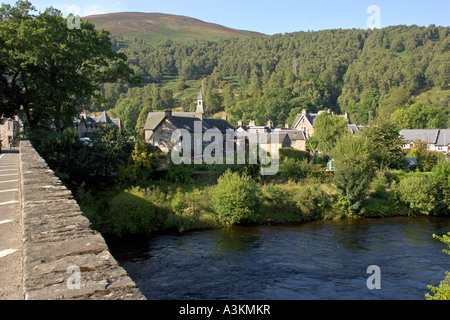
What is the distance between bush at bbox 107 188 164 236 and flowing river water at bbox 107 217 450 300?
145 cm

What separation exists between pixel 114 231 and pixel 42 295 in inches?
913

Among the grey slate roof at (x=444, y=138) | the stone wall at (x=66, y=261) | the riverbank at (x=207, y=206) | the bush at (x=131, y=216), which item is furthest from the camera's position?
the grey slate roof at (x=444, y=138)

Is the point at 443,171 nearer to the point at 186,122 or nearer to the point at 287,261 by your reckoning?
the point at 287,261

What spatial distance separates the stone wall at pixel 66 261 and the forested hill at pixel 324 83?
75.4 m

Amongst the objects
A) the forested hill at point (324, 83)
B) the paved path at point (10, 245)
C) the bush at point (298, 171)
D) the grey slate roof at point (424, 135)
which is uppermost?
the forested hill at point (324, 83)

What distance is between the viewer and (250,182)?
3086 cm

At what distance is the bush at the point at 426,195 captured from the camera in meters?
32.0

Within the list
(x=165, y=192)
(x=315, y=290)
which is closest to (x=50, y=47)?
(x=165, y=192)

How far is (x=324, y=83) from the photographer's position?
14112 centimetres

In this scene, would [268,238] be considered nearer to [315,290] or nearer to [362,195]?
[315,290]

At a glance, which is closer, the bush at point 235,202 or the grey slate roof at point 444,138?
the bush at point 235,202

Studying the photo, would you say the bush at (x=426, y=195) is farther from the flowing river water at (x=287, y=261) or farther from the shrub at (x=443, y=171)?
the flowing river water at (x=287, y=261)

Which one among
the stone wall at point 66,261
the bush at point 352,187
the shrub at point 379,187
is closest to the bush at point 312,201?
the bush at point 352,187

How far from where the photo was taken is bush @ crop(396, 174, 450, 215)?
31969mm
